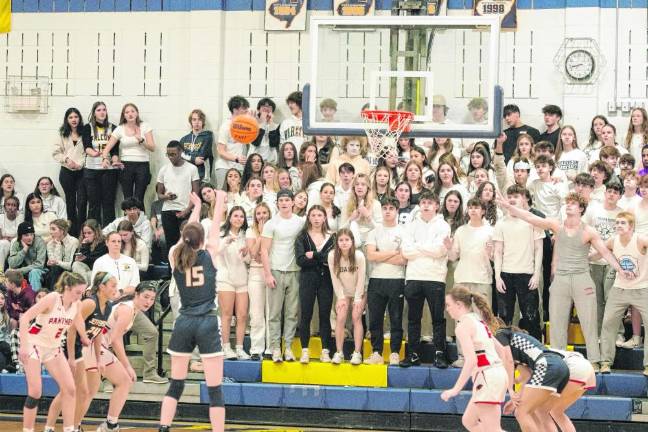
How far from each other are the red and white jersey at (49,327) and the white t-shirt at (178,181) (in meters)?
4.63

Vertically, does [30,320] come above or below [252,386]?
above

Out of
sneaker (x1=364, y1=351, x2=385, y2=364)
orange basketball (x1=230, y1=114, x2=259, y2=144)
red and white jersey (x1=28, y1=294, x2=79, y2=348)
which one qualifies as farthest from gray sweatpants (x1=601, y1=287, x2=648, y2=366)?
red and white jersey (x1=28, y1=294, x2=79, y2=348)

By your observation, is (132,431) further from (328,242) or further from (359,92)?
(359,92)

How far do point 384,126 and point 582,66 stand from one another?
4.91 metres

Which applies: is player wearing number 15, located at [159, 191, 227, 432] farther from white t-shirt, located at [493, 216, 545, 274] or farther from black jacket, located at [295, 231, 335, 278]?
white t-shirt, located at [493, 216, 545, 274]

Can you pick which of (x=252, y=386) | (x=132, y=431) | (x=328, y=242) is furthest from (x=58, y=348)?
(x=328, y=242)

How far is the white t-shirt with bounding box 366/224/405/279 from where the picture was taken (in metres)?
12.6

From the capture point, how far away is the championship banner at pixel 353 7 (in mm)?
16594

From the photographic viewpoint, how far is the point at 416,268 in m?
12.5

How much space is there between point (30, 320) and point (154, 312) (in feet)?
11.7

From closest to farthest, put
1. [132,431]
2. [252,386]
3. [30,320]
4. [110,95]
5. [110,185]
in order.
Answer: [30,320], [132,431], [252,386], [110,185], [110,95]

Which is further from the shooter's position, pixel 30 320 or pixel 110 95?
pixel 110 95

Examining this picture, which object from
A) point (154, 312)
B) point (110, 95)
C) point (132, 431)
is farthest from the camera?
point (110, 95)

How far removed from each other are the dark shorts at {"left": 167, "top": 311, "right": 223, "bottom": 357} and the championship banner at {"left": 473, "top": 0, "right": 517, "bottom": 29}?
810cm
